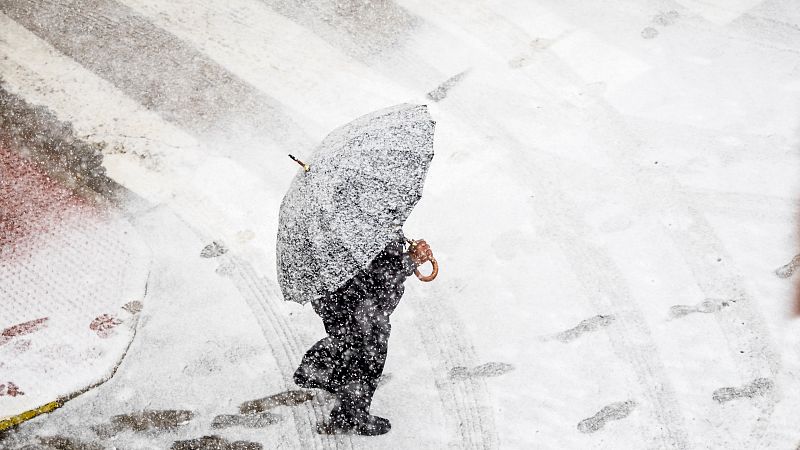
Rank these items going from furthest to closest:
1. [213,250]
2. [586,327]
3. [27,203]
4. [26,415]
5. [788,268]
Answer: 1. [27,203]
2. [213,250]
3. [788,268]
4. [586,327]
5. [26,415]

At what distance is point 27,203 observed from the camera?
595cm

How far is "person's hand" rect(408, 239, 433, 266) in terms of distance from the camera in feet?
12.9

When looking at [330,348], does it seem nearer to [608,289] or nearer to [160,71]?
[608,289]

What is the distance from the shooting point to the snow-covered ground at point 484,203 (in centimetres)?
A: 464

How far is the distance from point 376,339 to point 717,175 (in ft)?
9.72

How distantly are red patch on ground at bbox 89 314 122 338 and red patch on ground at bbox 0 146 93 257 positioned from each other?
96 centimetres

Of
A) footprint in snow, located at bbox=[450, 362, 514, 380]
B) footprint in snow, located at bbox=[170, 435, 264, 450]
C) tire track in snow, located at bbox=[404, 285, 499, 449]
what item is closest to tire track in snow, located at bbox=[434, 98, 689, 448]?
footprint in snow, located at bbox=[450, 362, 514, 380]

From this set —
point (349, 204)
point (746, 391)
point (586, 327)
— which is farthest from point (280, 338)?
point (746, 391)

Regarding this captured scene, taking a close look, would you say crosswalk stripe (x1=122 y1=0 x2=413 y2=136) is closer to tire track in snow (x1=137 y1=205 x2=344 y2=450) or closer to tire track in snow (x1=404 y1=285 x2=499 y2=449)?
tire track in snow (x1=137 y1=205 x2=344 y2=450)

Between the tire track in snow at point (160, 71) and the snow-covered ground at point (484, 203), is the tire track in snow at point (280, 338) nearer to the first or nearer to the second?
the snow-covered ground at point (484, 203)

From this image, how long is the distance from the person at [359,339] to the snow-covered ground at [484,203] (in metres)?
0.20

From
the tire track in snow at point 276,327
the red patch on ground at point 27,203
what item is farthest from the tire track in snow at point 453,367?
the red patch on ground at point 27,203

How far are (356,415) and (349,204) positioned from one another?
4.61 ft

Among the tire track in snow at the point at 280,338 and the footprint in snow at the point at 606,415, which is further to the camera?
the tire track in snow at the point at 280,338
